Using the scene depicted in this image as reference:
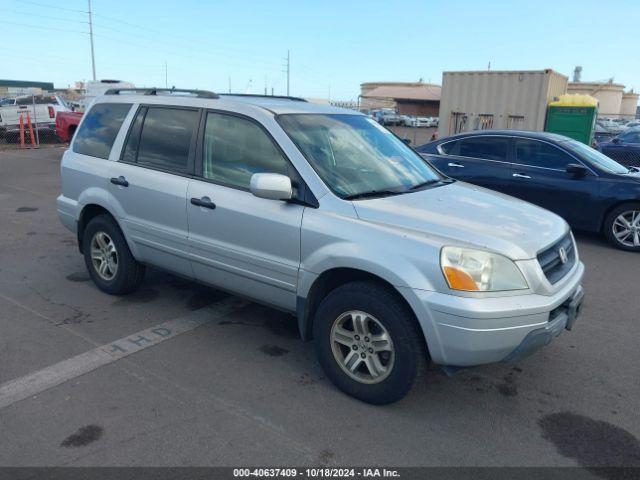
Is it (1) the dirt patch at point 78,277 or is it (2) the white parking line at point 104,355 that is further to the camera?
(1) the dirt patch at point 78,277

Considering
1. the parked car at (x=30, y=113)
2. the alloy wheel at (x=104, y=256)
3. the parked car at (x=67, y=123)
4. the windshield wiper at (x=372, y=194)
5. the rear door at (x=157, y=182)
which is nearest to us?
the windshield wiper at (x=372, y=194)

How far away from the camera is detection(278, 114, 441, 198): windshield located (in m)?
3.62

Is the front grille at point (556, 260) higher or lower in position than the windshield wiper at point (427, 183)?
lower

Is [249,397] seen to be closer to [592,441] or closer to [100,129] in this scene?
[592,441]

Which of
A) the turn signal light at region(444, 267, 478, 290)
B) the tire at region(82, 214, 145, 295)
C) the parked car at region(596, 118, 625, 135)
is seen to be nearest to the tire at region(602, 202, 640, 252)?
the turn signal light at region(444, 267, 478, 290)

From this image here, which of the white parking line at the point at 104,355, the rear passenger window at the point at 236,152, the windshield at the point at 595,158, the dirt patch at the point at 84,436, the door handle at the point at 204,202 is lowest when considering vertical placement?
the white parking line at the point at 104,355

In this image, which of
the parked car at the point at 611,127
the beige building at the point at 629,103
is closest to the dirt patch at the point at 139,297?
the parked car at the point at 611,127

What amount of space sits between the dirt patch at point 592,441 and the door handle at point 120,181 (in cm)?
360

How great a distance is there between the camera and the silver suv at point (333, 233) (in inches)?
116

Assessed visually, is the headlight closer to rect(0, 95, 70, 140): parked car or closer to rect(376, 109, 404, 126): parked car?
rect(0, 95, 70, 140): parked car

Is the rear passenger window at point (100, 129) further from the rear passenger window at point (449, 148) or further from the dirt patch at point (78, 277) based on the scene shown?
the rear passenger window at point (449, 148)

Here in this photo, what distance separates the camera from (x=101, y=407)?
10.5ft

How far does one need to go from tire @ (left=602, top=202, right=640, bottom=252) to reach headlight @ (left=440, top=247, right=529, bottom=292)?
5.18 metres

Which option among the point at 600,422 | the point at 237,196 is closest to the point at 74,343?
the point at 237,196
